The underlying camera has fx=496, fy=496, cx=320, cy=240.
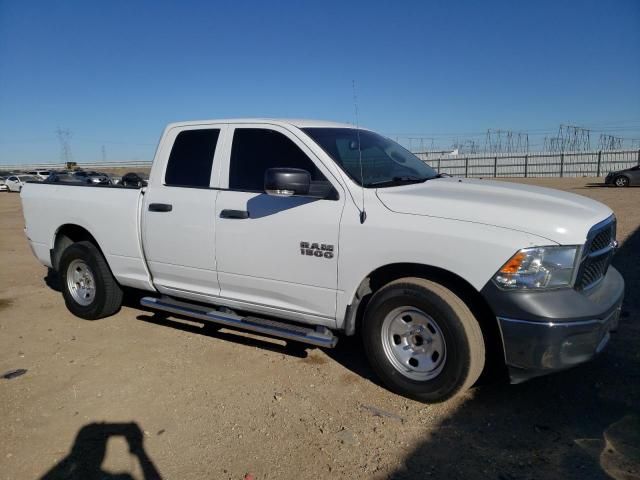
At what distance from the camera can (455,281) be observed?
3348 millimetres

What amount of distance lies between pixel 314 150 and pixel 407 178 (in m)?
0.84

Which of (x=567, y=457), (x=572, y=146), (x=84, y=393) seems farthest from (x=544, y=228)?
(x=572, y=146)

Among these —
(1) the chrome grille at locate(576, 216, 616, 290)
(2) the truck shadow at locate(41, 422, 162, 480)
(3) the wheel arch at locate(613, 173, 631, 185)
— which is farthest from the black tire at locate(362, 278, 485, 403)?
(3) the wheel arch at locate(613, 173, 631, 185)

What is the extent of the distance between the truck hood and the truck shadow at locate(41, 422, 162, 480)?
2226mm

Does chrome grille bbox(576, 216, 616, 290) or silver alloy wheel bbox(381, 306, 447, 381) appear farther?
silver alloy wheel bbox(381, 306, 447, 381)

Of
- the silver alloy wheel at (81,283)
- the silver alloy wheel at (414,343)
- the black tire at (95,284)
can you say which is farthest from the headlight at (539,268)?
the silver alloy wheel at (81,283)

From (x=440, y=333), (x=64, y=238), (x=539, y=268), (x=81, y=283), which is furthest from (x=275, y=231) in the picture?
(x=64, y=238)

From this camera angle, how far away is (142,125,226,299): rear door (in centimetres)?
429

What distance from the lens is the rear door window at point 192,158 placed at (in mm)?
4410

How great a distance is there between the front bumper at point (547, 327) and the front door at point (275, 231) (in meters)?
1.21

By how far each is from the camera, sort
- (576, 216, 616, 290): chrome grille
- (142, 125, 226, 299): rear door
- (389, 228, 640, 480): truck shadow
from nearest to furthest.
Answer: (389, 228, 640, 480): truck shadow, (576, 216, 616, 290): chrome grille, (142, 125, 226, 299): rear door

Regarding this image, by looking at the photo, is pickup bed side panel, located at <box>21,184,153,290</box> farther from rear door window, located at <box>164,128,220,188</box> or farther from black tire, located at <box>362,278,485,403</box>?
black tire, located at <box>362,278,485,403</box>

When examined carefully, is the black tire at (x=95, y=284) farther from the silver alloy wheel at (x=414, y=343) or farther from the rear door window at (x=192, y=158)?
the silver alloy wheel at (x=414, y=343)

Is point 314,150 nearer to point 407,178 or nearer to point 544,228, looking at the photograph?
point 407,178
